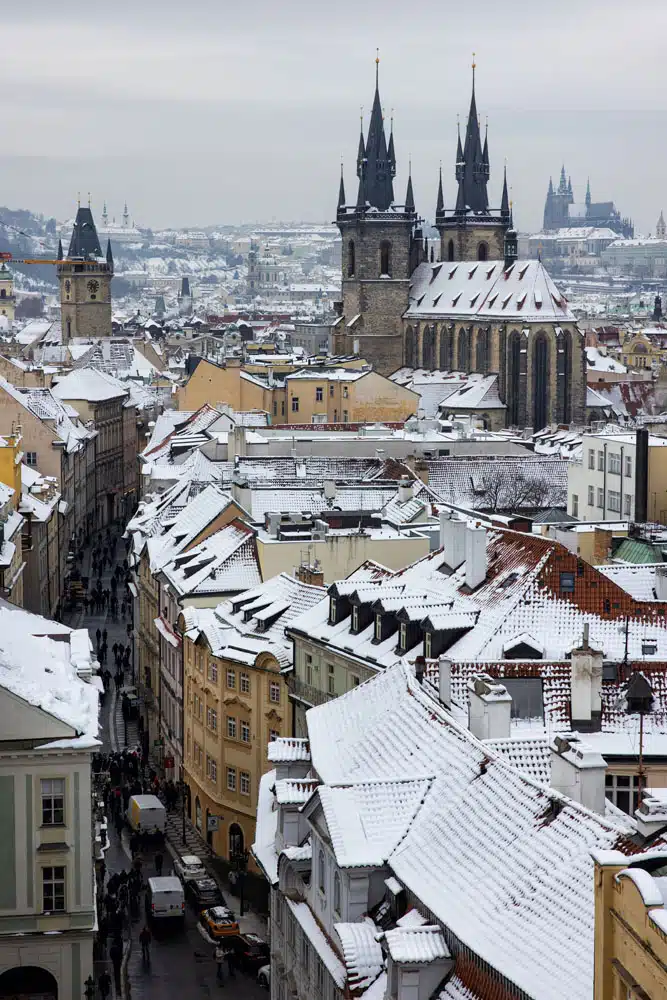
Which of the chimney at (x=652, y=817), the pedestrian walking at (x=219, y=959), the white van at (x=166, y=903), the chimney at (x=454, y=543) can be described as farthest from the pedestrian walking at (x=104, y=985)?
the chimney at (x=652, y=817)

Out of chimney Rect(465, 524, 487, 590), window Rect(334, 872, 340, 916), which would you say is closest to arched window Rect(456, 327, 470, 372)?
chimney Rect(465, 524, 487, 590)

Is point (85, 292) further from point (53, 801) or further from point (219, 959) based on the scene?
point (53, 801)

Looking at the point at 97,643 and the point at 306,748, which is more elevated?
the point at 306,748

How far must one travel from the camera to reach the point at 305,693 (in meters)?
44.2

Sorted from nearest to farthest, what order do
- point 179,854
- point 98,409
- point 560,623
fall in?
1. point 560,623
2. point 179,854
3. point 98,409

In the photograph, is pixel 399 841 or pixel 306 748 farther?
pixel 306 748

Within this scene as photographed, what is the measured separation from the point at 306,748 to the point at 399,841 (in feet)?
25.3

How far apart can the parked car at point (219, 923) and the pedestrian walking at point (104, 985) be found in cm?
383

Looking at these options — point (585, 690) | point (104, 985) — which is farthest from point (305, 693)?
point (585, 690)

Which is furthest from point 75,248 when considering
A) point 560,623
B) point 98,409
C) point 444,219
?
point 560,623

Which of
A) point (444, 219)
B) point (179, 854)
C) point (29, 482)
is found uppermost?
point (444, 219)

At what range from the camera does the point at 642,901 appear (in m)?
16.3

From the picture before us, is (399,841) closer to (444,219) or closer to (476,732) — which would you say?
(476,732)

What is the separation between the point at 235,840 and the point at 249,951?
7670mm
